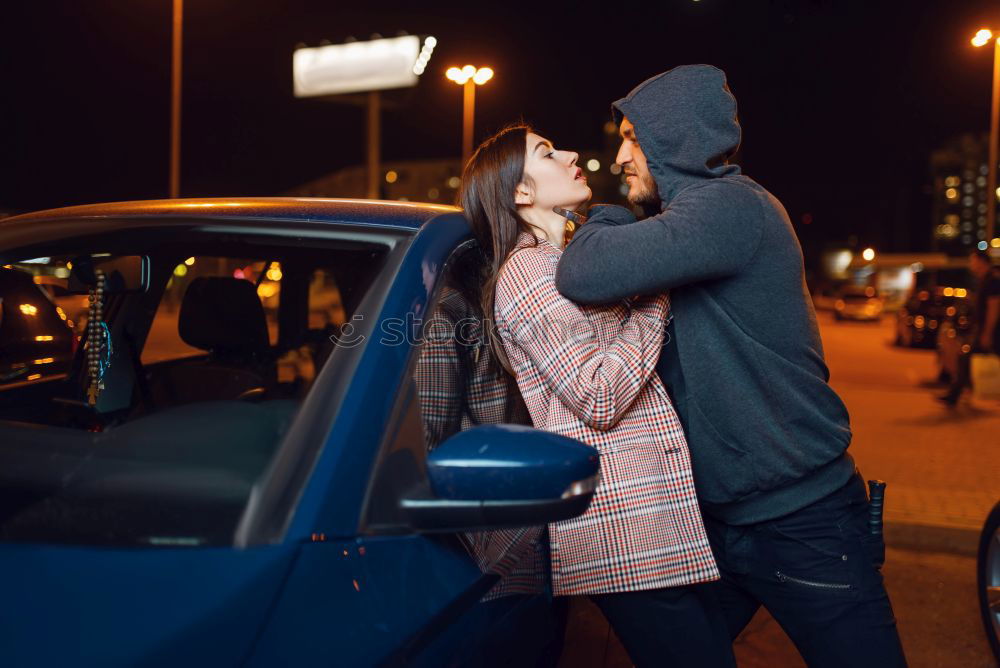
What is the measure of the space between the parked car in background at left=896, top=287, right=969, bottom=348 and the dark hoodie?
66.5 ft

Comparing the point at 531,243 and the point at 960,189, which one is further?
the point at 960,189

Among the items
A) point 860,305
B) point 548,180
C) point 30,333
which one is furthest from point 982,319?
point 860,305

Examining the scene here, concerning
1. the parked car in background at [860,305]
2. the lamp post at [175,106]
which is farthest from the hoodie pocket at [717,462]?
the parked car in background at [860,305]

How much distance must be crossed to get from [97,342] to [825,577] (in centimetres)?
175

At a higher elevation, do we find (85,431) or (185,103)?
(185,103)

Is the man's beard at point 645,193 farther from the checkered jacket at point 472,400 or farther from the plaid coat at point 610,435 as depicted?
the checkered jacket at point 472,400

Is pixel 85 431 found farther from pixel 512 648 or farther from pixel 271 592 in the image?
pixel 512 648

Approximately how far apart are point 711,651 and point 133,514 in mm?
1053

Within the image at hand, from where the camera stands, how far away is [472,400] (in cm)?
180

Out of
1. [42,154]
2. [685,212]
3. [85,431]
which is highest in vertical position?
[42,154]

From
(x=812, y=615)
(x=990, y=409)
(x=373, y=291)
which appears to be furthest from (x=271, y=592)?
(x=990, y=409)

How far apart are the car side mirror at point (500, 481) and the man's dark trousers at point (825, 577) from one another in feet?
2.15

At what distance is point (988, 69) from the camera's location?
22.3m

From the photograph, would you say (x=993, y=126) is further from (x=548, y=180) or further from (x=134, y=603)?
(x=134, y=603)
